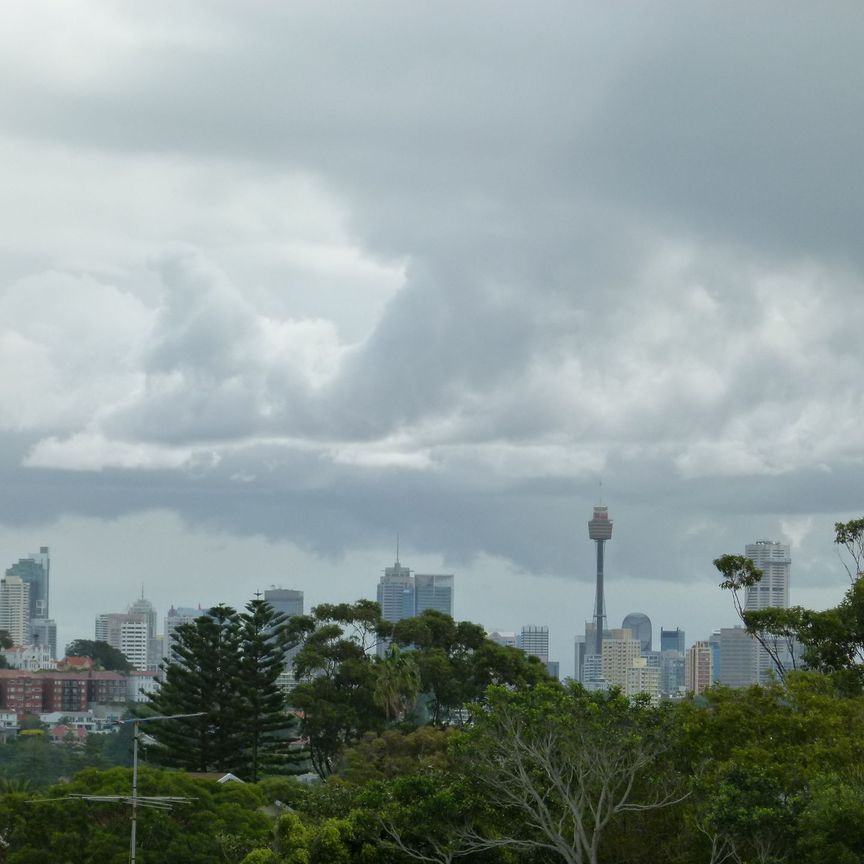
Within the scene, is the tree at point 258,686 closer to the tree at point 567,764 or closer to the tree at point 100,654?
the tree at point 567,764

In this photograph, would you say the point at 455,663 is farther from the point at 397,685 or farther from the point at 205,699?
the point at 205,699

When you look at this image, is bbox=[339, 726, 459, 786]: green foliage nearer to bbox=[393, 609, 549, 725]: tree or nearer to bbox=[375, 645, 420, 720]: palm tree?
bbox=[375, 645, 420, 720]: palm tree

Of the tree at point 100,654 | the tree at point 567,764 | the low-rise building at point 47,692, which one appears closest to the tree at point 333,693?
the tree at point 567,764

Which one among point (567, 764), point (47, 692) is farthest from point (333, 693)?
point (47, 692)

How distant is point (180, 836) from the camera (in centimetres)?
3506

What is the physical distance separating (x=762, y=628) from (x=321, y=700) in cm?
2156

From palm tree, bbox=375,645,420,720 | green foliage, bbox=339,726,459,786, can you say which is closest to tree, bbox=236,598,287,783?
palm tree, bbox=375,645,420,720

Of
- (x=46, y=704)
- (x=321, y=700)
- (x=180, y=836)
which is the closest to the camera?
(x=180, y=836)

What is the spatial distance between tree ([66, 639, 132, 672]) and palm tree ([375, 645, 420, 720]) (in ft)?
476

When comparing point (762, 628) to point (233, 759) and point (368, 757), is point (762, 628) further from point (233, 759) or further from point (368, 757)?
point (233, 759)

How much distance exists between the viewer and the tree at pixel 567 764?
84.2 ft

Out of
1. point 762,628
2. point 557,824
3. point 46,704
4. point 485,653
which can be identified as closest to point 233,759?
point 485,653

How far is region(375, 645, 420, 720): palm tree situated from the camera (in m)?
50.3

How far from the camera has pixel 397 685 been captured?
5047 centimetres
